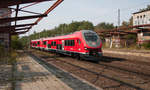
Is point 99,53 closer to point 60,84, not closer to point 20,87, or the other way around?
point 60,84

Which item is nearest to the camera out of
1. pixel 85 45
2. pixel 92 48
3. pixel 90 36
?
pixel 92 48

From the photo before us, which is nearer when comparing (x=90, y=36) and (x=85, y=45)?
(x=85, y=45)

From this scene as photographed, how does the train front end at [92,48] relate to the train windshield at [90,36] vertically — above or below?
below

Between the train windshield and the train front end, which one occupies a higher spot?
the train windshield

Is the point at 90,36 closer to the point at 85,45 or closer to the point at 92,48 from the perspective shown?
the point at 85,45

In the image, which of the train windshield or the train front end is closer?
the train front end

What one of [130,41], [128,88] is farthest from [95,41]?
[130,41]

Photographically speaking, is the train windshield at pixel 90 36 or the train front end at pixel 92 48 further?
the train windshield at pixel 90 36

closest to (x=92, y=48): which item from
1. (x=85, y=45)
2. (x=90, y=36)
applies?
(x=85, y=45)

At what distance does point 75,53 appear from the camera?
17516mm

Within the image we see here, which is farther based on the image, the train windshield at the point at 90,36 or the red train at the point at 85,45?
the train windshield at the point at 90,36

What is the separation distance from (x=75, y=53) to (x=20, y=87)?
11483 mm

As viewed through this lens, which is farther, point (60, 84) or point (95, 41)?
point (95, 41)

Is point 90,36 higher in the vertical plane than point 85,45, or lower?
higher
